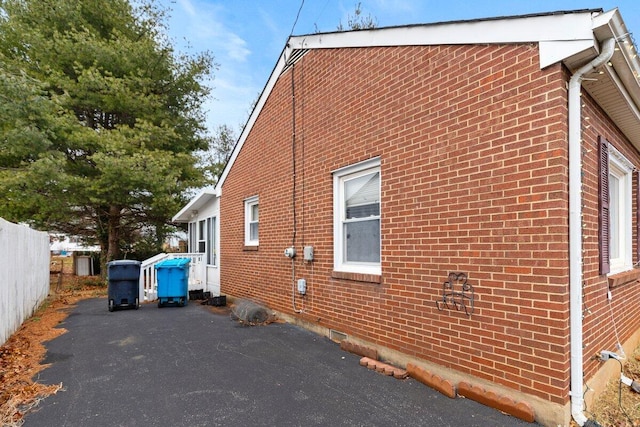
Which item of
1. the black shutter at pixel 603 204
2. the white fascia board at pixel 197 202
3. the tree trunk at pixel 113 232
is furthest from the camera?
the tree trunk at pixel 113 232

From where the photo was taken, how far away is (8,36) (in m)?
12.4

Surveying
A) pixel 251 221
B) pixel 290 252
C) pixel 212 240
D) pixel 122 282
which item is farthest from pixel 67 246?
pixel 290 252

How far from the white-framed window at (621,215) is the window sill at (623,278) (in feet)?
0.43

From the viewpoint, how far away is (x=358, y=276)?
4.96 meters

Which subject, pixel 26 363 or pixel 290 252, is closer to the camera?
pixel 26 363

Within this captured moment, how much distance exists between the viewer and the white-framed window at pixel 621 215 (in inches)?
193

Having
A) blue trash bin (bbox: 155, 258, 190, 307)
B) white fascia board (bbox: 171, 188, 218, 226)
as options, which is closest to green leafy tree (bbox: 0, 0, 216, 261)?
white fascia board (bbox: 171, 188, 218, 226)

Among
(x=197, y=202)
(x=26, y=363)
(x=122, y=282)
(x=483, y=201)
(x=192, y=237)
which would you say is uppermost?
(x=197, y=202)

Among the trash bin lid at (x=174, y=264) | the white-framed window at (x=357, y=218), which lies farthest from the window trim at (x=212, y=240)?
the white-framed window at (x=357, y=218)

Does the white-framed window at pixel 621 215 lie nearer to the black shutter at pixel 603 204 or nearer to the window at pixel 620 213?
the window at pixel 620 213

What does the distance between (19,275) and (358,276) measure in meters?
6.26

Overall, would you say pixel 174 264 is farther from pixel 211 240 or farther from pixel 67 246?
pixel 67 246

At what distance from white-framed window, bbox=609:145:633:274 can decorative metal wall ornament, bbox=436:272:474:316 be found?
279 centimetres

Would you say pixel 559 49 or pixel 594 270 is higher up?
pixel 559 49
